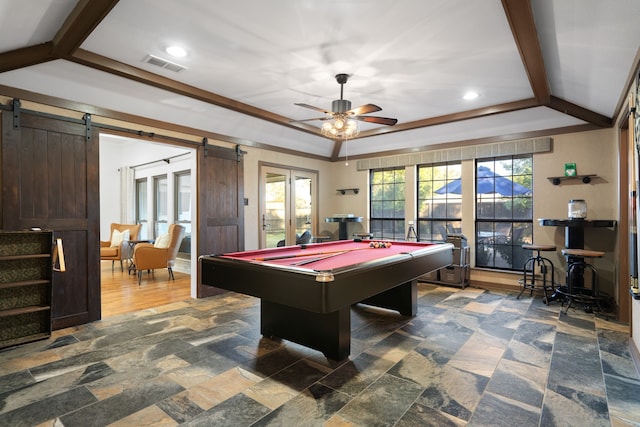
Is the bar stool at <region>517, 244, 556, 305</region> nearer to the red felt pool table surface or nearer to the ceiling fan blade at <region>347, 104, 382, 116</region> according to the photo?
the red felt pool table surface

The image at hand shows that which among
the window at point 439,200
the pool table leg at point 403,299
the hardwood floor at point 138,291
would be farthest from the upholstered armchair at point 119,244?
the window at point 439,200

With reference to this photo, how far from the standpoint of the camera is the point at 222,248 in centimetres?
554

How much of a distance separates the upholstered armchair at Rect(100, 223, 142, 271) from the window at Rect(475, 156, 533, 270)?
7103 millimetres

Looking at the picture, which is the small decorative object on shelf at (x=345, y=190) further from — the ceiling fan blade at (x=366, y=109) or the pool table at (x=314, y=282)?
the ceiling fan blade at (x=366, y=109)

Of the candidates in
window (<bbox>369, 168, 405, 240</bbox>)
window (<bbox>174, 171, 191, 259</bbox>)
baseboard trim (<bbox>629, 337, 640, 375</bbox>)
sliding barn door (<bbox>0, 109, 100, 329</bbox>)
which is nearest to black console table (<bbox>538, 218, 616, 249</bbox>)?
baseboard trim (<bbox>629, 337, 640, 375</bbox>)

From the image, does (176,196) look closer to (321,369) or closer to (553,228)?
(321,369)

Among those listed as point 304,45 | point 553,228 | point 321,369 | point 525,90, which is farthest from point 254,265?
point 553,228

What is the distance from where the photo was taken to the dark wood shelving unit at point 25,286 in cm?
329

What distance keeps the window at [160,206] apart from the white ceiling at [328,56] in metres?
3.63

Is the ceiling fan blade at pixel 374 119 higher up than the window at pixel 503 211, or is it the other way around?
the ceiling fan blade at pixel 374 119

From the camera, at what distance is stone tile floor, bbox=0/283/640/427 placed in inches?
85.7

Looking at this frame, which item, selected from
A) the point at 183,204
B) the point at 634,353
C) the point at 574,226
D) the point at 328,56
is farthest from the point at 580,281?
the point at 183,204

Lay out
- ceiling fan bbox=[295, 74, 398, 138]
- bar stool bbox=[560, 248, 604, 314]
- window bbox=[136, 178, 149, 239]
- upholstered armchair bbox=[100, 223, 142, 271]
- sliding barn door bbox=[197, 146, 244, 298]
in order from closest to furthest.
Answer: ceiling fan bbox=[295, 74, 398, 138], bar stool bbox=[560, 248, 604, 314], sliding barn door bbox=[197, 146, 244, 298], upholstered armchair bbox=[100, 223, 142, 271], window bbox=[136, 178, 149, 239]

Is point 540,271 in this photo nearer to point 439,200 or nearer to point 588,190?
point 588,190
